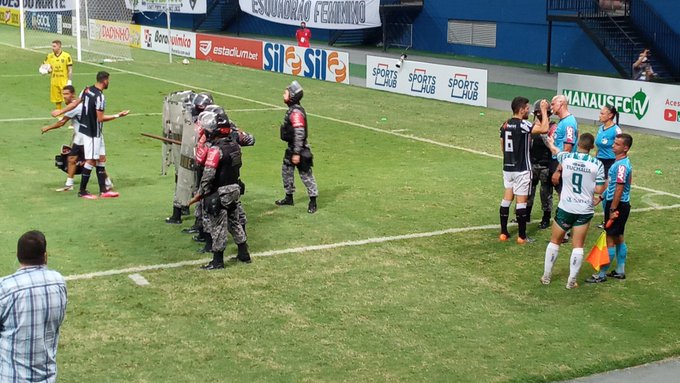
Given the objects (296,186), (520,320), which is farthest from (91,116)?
(520,320)

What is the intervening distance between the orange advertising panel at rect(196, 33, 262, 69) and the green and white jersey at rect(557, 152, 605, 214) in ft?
99.8

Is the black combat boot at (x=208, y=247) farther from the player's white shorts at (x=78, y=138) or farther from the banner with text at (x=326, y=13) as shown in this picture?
the banner with text at (x=326, y=13)

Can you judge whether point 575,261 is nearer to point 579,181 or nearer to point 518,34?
point 579,181

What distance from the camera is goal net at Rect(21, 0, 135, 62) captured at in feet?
152

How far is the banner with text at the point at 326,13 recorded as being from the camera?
5128 cm

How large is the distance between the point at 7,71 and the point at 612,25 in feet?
78.2

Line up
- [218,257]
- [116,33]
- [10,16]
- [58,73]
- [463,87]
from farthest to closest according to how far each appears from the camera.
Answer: [10,16]
[116,33]
[463,87]
[58,73]
[218,257]

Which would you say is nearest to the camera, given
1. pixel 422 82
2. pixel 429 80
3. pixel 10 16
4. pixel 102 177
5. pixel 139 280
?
pixel 139 280

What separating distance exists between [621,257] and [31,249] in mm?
8661

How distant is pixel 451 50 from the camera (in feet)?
164

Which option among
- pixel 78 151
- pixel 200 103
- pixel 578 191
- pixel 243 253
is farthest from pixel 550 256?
pixel 78 151

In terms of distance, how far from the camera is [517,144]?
14859 millimetres

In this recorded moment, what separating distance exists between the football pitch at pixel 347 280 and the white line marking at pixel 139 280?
0.08 metres

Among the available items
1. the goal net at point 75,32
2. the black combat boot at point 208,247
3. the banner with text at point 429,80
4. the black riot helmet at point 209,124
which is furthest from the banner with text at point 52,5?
the black riot helmet at point 209,124
